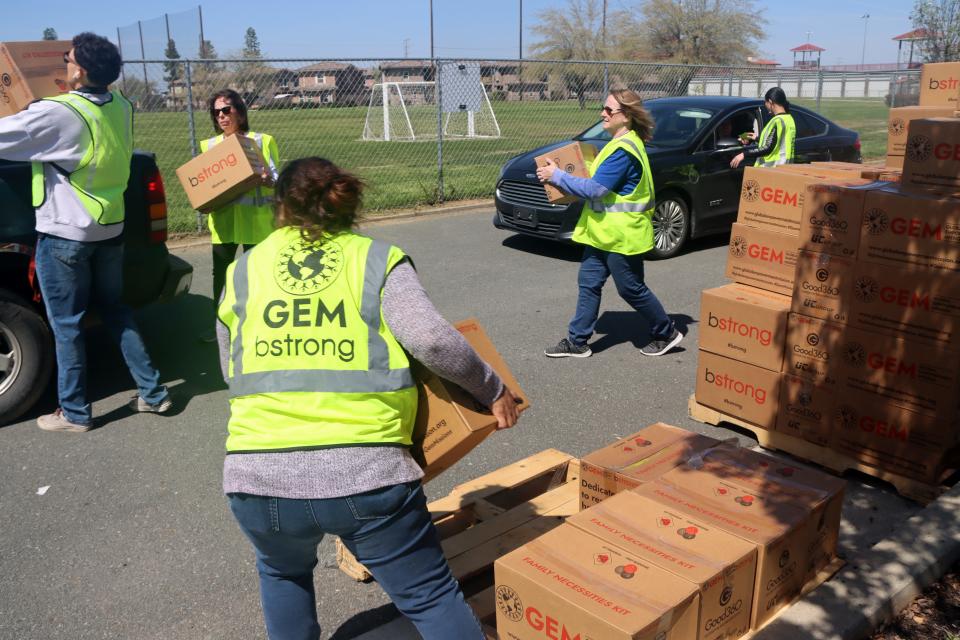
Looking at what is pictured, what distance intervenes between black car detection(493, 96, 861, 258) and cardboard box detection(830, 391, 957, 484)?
4874 mm

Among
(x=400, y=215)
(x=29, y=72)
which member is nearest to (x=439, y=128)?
(x=400, y=215)

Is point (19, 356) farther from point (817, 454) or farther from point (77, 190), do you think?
point (817, 454)

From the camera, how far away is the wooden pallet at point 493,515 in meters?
3.26

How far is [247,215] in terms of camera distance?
575cm

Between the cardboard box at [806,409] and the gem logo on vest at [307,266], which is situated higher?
the gem logo on vest at [307,266]

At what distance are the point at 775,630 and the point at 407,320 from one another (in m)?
1.63

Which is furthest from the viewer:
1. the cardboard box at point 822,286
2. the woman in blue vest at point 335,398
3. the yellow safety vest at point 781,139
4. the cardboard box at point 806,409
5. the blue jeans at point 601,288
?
the yellow safety vest at point 781,139

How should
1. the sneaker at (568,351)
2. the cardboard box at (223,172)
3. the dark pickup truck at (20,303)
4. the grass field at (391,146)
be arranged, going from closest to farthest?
the dark pickup truck at (20,303) → the cardboard box at (223,172) → the sneaker at (568,351) → the grass field at (391,146)

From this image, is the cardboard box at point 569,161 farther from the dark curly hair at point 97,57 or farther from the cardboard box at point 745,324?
the dark curly hair at point 97,57

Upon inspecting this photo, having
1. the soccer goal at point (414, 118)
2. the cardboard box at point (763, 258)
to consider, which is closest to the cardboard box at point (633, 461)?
the cardboard box at point (763, 258)

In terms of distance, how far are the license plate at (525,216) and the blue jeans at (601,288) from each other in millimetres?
3145

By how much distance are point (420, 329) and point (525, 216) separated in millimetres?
7078

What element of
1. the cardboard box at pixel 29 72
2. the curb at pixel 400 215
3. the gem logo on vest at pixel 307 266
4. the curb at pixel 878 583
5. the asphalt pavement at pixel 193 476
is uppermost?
the cardboard box at pixel 29 72

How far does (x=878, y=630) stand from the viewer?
120 inches
